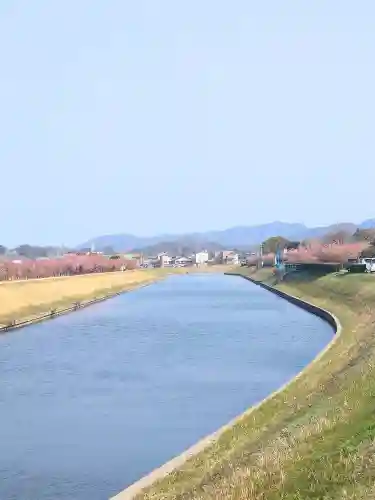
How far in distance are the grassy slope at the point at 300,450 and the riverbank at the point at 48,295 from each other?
89.4ft

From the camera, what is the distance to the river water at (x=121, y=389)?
48.0 feet

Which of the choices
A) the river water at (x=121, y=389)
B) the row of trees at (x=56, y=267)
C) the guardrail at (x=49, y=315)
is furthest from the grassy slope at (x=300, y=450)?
the row of trees at (x=56, y=267)

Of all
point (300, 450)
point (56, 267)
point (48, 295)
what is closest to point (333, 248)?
point (56, 267)

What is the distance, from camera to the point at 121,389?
74.3 feet

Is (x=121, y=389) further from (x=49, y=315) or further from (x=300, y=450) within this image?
(x=49, y=315)

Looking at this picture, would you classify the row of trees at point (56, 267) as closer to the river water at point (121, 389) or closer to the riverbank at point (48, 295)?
the riverbank at point (48, 295)

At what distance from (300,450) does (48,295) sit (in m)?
53.2

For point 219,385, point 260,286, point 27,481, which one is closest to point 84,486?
point 27,481

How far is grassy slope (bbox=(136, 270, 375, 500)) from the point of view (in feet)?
30.0

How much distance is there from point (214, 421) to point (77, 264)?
10057cm

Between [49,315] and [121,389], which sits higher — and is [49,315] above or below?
above

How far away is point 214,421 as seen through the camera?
18.0m

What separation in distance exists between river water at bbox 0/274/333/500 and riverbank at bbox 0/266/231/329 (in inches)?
165

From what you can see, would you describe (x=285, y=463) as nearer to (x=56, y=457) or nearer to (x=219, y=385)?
(x=56, y=457)
